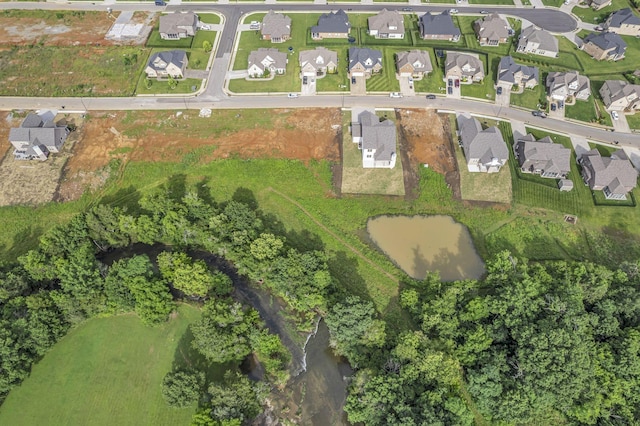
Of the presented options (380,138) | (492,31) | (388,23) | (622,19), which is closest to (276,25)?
(388,23)

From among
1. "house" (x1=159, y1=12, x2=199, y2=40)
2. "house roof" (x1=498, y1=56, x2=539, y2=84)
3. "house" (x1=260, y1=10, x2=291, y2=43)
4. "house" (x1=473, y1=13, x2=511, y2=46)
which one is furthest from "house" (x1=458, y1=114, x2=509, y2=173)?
"house" (x1=159, y1=12, x2=199, y2=40)

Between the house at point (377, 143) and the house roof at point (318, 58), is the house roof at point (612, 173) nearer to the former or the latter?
the house at point (377, 143)

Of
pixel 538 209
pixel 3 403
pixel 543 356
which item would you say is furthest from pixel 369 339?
pixel 3 403

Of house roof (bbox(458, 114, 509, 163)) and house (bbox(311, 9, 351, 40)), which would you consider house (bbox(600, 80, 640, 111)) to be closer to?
house roof (bbox(458, 114, 509, 163))

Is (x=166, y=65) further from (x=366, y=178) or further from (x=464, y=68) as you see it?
(x=464, y=68)

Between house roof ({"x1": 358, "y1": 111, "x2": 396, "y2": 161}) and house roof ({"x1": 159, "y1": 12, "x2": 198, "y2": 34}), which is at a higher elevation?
house roof ({"x1": 159, "y1": 12, "x2": 198, "y2": 34})

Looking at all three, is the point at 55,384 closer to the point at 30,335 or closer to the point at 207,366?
the point at 30,335
